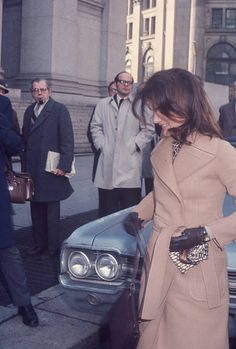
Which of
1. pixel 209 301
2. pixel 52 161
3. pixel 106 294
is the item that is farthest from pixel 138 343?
pixel 52 161

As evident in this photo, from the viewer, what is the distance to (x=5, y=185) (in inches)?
160

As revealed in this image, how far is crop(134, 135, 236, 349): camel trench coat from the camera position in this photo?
2.63m

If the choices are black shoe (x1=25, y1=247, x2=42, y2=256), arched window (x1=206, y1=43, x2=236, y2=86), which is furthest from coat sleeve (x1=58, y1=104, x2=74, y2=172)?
arched window (x1=206, y1=43, x2=236, y2=86)

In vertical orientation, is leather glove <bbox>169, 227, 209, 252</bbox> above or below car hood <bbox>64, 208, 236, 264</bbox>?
above

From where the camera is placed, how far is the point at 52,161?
625cm

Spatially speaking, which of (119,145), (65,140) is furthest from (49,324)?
(119,145)

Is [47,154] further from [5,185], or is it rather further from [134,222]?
[134,222]

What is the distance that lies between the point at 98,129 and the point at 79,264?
9.55ft

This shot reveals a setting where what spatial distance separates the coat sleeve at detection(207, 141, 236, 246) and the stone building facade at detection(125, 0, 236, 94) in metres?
53.5

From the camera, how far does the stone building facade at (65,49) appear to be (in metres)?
17.5

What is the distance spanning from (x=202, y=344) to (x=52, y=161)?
386cm

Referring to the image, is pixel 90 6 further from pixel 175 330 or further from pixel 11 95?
pixel 175 330

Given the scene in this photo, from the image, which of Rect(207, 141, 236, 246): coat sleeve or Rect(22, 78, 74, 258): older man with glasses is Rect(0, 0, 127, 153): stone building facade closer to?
Rect(22, 78, 74, 258): older man with glasses

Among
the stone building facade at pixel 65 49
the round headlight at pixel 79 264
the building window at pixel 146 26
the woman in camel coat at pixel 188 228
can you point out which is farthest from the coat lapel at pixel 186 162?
the building window at pixel 146 26
